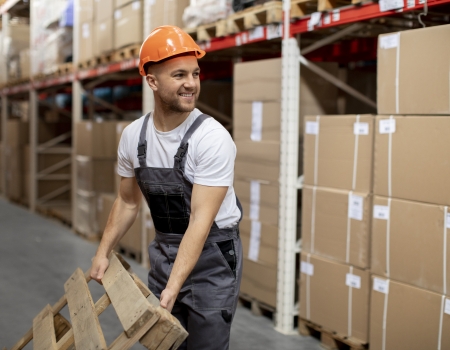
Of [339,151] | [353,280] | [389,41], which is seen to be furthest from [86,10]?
[353,280]

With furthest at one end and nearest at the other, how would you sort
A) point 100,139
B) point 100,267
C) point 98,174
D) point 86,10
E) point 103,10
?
point 98,174 → point 100,139 → point 86,10 → point 103,10 → point 100,267

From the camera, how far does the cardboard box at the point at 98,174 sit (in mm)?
7980

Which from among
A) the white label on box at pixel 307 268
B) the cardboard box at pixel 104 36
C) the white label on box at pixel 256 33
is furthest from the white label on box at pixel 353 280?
the cardboard box at pixel 104 36

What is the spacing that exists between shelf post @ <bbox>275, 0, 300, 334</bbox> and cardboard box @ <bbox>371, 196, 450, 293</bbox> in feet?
2.80

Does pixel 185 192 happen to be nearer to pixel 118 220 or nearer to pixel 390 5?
pixel 118 220

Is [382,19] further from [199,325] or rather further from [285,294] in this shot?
[199,325]

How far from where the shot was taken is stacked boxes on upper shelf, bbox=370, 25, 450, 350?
3.30 m

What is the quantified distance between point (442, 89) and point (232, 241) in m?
1.53

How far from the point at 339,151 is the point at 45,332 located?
2248mm

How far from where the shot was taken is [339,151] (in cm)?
405

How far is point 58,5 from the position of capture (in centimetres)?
882

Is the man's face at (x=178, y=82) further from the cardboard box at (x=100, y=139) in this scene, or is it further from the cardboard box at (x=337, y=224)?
the cardboard box at (x=100, y=139)

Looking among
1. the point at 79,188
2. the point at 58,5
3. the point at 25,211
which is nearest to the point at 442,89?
the point at 79,188

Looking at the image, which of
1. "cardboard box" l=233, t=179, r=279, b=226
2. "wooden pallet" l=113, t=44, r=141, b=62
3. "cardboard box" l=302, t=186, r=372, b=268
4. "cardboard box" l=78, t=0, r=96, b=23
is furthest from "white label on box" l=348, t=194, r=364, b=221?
"cardboard box" l=78, t=0, r=96, b=23
